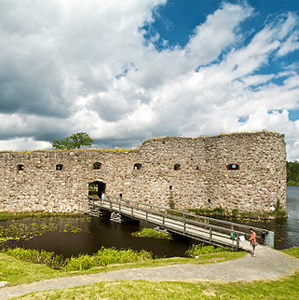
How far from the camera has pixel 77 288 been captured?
5.75 metres

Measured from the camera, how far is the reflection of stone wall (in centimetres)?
1903

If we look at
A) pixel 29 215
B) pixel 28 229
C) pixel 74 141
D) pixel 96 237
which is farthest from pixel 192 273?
pixel 74 141

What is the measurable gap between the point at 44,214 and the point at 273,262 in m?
17.3

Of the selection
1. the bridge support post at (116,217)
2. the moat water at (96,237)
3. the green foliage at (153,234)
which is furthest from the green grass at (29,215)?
the green foliage at (153,234)

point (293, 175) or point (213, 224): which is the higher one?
point (293, 175)

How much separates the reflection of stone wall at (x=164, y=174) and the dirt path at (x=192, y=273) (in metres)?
11.0

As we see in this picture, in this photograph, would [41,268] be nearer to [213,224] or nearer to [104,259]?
[104,259]

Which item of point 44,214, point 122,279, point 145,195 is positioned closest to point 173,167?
point 145,195

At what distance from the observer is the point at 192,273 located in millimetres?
7211

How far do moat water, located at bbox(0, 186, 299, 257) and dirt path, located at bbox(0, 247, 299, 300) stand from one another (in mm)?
2811

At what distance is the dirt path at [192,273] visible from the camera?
20.2ft

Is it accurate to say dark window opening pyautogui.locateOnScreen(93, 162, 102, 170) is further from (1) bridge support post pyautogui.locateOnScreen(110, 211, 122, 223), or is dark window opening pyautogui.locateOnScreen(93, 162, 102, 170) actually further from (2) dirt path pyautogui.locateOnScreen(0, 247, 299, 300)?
(2) dirt path pyautogui.locateOnScreen(0, 247, 299, 300)

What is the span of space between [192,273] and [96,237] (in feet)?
24.1

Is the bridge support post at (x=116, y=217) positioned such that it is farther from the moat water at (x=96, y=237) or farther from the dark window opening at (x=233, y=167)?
the dark window opening at (x=233, y=167)
